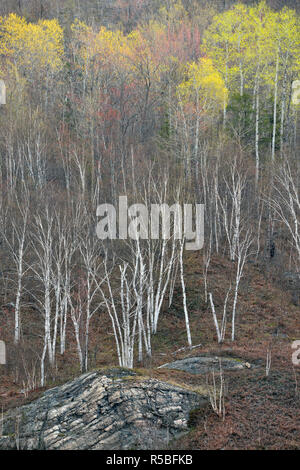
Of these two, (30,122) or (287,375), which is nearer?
(287,375)

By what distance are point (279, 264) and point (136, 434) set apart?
15334mm

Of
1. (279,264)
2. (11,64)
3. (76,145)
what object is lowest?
(279,264)

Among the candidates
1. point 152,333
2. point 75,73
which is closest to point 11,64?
point 75,73

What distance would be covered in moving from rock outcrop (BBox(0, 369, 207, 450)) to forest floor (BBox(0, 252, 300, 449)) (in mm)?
510

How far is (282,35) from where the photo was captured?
28.2 meters

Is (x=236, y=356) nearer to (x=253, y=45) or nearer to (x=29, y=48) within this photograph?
(x=253, y=45)

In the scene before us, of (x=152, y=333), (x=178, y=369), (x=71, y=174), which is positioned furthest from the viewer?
(x=71, y=174)

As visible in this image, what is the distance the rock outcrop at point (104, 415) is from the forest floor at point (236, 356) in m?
0.51

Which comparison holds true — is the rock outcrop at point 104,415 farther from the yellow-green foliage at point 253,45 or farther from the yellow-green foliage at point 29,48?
the yellow-green foliage at point 29,48

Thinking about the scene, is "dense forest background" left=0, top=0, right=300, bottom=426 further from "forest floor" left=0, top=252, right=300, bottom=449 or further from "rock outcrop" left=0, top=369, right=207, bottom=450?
"rock outcrop" left=0, top=369, right=207, bottom=450

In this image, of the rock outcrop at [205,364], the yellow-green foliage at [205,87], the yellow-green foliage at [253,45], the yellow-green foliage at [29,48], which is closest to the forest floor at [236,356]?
the rock outcrop at [205,364]

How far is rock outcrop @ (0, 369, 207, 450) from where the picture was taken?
9.06m

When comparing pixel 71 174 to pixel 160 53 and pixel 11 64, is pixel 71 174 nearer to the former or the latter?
pixel 11 64

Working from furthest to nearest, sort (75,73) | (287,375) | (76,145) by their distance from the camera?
(75,73)
(76,145)
(287,375)
